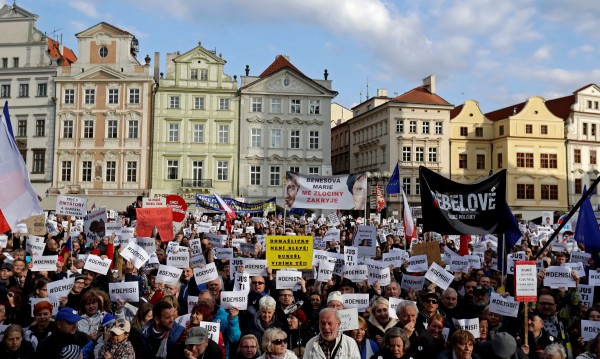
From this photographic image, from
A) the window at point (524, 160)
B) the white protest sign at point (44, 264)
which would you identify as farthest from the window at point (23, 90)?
the white protest sign at point (44, 264)

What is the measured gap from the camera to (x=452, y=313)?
7.98m

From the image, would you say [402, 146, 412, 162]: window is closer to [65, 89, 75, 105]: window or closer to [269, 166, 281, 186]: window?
[269, 166, 281, 186]: window

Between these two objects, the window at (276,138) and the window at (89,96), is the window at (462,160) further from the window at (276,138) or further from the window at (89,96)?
the window at (89,96)

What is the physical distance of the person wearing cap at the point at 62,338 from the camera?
19.6 ft

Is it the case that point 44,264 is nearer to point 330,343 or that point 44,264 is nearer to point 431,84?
point 330,343

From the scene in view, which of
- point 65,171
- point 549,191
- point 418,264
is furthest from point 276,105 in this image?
point 418,264

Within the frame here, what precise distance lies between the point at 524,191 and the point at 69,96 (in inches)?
1470

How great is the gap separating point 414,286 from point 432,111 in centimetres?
4603

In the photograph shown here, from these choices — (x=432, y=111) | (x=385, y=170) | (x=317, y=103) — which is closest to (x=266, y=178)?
(x=317, y=103)

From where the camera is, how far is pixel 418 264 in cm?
1044

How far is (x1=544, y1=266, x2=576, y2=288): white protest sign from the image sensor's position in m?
9.33

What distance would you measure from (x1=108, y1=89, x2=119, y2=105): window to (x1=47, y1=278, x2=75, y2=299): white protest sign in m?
43.0

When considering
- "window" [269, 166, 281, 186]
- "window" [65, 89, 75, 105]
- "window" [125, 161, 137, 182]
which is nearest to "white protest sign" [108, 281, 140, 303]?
"window" [269, 166, 281, 186]

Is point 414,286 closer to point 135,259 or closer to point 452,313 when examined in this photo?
point 452,313
